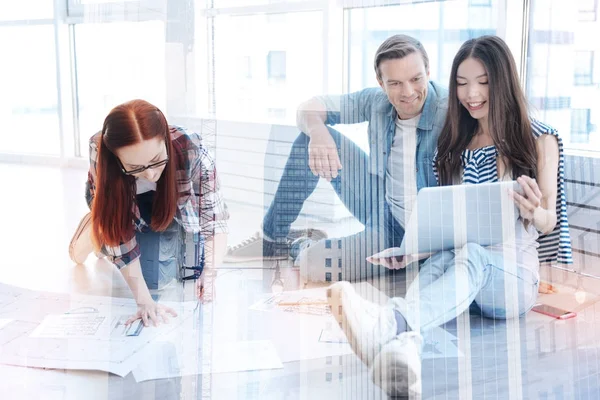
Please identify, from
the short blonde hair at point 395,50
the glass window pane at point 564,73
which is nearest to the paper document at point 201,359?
the short blonde hair at point 395,50

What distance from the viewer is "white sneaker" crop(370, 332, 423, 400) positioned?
3.70 ft

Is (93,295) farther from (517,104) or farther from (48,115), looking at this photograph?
(517,104)

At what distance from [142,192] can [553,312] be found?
0.91 meters

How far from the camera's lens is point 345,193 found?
135cm

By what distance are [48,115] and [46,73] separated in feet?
0.28

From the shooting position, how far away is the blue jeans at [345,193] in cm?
134

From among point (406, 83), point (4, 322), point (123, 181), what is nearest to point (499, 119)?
point (406, 83)

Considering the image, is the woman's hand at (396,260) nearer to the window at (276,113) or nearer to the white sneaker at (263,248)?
the white sneaker at (263,248)

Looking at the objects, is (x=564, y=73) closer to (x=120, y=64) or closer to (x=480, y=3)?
(x=480, y=3)

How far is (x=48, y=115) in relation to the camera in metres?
1.31

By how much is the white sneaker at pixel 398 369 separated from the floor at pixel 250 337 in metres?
0.02

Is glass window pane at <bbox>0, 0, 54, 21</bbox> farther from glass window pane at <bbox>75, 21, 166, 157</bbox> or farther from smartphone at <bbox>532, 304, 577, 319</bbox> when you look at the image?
smartphone at <bbox>532, 304, 577, 319</bbox>

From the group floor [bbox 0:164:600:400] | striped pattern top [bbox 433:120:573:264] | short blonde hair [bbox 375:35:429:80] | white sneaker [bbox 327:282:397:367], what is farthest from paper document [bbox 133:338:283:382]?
short blonde hair [bbox 375:35:429:80]

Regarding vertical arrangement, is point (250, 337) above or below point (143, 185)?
below
